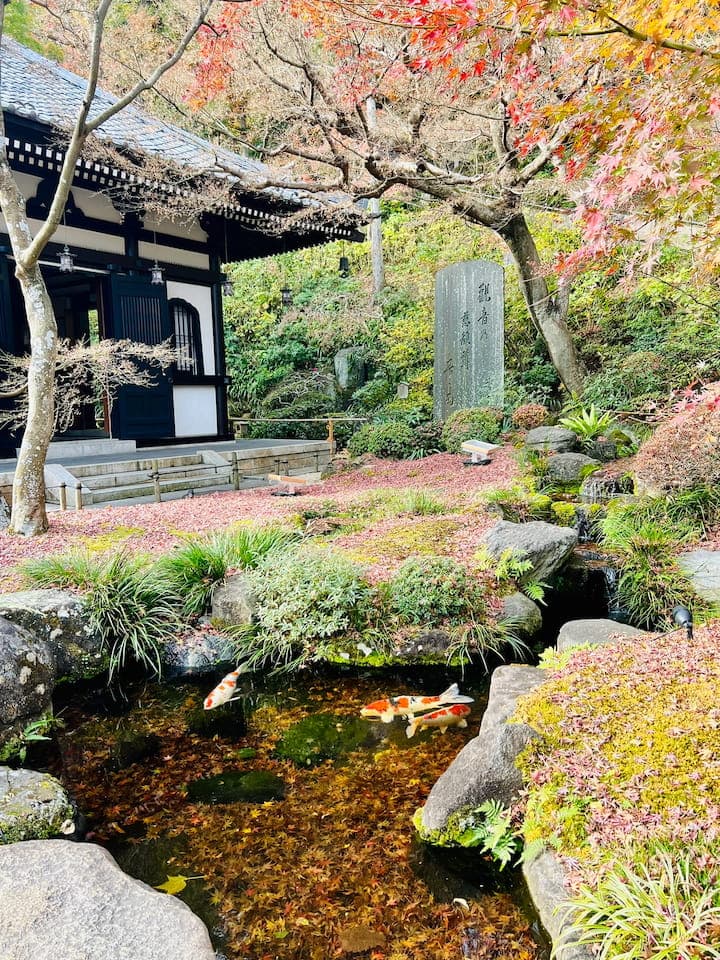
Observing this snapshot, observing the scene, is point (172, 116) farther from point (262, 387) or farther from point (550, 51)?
point (550, 51)

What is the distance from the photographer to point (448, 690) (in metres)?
4.68

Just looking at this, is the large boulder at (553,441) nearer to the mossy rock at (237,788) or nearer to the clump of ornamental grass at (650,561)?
the clump of ornamental grass at (650,561)

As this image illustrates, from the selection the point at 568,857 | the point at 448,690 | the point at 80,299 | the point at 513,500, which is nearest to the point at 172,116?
the point at 80,299

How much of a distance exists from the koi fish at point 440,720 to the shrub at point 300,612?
1150 mm

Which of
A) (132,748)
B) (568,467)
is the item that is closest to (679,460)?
(568,467)

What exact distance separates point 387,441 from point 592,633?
942 centimetres

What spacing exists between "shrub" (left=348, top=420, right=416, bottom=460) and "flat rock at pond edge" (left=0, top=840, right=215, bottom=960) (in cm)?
1098

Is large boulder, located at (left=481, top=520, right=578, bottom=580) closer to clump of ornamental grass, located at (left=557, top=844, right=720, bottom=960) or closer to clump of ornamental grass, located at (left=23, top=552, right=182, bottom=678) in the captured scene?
clump of ornamental grass, located at (left=23, top=552, right=182, bottom=678)

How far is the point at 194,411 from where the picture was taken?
13547mm

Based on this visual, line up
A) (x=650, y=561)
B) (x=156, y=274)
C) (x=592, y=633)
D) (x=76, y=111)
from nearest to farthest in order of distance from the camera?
(x=592, y=633), (x=650, y=561), (x=76, y=111), (x=156, y=274)

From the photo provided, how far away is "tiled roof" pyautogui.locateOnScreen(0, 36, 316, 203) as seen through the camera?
30.6 feet

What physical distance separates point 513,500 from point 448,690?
3911 mm

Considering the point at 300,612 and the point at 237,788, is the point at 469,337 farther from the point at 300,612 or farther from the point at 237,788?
the point at 237,788

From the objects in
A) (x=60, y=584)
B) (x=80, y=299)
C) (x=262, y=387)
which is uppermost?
(x=80, y=299)
